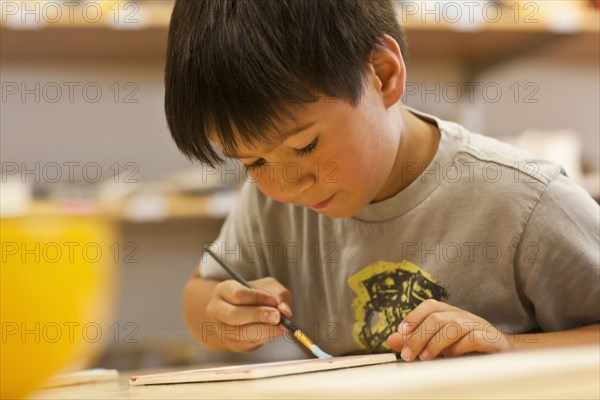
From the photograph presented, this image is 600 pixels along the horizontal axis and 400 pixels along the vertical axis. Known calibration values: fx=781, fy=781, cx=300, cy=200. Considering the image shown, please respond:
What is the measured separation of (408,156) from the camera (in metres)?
0.99

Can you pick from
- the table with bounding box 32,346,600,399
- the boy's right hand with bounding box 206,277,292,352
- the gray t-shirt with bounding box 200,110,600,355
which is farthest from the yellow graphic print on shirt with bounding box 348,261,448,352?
the table with bounding box 32,346,600,399

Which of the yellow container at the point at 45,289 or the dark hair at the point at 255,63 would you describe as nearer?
the yellow container at the point at 45,289

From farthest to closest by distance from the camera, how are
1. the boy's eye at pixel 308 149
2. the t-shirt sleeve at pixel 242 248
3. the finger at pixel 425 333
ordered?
the t-shirt sleeve at pixel 242 248, the boy's eye at pixel 308 149, the finger at pixel 425 333

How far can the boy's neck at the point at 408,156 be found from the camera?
3.22 ft

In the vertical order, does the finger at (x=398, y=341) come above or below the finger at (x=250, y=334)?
above

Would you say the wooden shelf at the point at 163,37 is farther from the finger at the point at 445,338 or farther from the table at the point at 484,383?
the table at the point at 484,383

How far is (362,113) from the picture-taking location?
846 mm

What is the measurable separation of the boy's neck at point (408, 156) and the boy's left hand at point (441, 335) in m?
0.27

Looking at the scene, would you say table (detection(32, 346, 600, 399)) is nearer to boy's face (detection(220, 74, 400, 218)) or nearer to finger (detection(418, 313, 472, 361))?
finger (detection(418, 313, 472, 361))

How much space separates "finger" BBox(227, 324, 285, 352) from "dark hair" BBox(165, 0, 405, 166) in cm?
23

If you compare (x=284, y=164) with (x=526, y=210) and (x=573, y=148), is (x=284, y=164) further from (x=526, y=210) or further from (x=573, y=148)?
(x=573, y=148)

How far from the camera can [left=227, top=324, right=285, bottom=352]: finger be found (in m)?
0.92

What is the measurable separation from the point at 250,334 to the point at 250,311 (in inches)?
1.6

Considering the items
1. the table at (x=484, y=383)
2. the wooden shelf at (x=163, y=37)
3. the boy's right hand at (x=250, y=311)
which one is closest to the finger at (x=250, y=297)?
the boy's right hand at (x=250, y=311)
